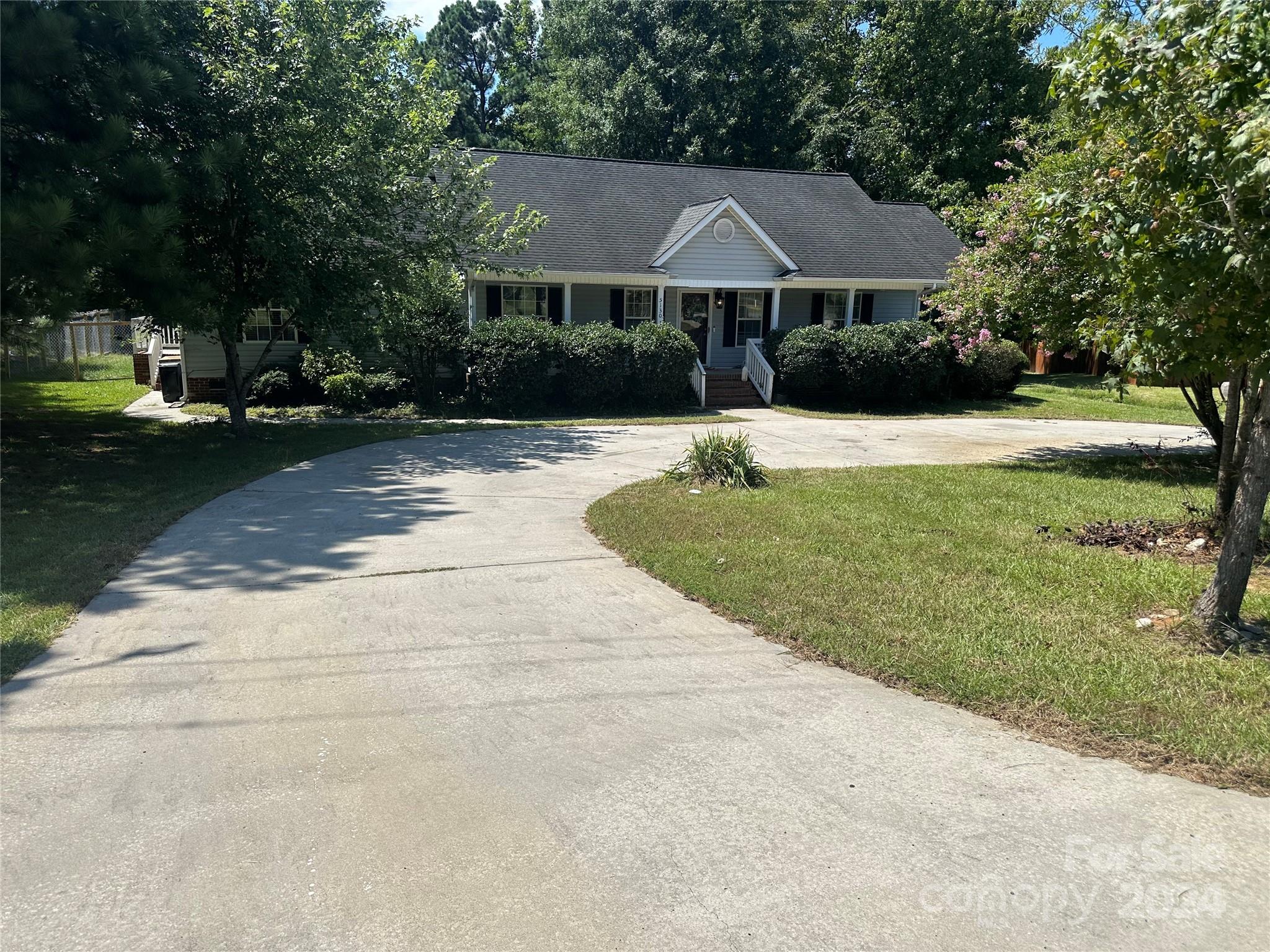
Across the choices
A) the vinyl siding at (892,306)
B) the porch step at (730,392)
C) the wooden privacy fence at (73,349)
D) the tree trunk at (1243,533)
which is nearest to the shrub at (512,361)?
the porch step at (730,392)

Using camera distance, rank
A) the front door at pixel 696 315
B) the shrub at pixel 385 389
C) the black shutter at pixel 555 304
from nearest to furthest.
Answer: the shrub at pixel 385 389, the black shutter at pixel 555 304, the front door at pixel 696 315

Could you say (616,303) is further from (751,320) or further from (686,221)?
(751,320)

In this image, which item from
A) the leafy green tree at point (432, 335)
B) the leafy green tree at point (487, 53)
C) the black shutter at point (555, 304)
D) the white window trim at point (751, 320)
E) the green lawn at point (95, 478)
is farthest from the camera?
the leafy green tree at point (487, 53)

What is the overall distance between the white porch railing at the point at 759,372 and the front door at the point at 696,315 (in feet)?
6.63

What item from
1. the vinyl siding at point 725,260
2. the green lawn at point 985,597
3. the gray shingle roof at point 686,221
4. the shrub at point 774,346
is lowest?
the green lawn at point 985,597

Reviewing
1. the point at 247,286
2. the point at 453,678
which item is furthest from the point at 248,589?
the point at 247,286

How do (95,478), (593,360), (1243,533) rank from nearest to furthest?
(1243,533), (95,478), (593,360)

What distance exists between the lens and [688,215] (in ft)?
74.8

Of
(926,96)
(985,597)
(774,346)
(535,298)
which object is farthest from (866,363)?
(926,96)

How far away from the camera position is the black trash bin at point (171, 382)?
20156mm

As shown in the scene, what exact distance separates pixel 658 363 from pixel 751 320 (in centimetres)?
636

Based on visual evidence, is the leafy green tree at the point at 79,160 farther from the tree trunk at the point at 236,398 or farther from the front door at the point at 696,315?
the front door at the point at 696,315

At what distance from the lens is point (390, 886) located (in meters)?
3.01

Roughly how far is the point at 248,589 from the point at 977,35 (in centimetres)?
3598
